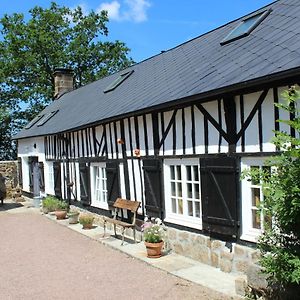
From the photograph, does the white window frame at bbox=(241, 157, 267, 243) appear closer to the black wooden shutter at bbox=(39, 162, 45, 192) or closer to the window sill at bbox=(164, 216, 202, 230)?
the window sill at bbox=(164, 216, 202, 230)

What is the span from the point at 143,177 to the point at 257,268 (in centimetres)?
435

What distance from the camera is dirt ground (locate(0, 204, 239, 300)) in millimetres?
5930

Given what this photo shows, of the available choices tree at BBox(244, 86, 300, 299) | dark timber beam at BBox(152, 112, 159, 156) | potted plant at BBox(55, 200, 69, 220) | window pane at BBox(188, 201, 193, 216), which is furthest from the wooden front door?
tree at BBox(244, 86, 300, 299)

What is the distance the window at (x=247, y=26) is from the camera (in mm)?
7926

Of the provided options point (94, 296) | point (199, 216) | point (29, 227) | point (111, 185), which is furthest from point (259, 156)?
point (29, 227)

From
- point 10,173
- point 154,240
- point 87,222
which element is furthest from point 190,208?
point 10,173

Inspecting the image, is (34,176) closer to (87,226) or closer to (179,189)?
(87,226)

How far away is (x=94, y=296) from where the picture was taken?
19.3ft

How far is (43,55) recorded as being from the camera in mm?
29031

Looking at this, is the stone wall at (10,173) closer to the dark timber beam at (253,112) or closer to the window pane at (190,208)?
the window pane at (190,208)

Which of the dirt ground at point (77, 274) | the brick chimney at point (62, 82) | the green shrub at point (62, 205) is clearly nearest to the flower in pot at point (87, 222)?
the dirt ground at point (77, 274)

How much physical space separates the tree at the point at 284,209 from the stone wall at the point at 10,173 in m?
18.4

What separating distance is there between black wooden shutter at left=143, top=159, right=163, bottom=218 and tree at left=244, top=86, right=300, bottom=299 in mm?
3962

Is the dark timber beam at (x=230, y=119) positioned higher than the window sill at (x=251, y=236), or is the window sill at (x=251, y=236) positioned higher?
the dark timber beam at (x=230, y=119)
